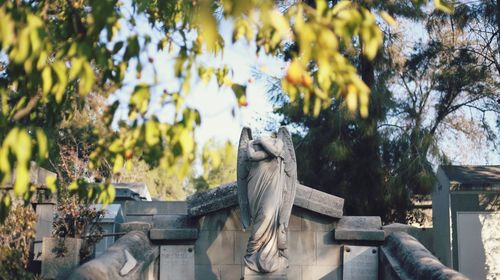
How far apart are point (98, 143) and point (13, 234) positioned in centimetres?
551

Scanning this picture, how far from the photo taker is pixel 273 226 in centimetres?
1090

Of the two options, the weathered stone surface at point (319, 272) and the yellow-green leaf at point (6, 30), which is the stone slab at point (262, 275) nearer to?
the weathered stone surface at point (319, 272)

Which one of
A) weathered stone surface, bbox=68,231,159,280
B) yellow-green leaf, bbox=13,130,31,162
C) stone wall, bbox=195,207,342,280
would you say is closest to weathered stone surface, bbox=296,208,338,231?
stone wall, bbox=195,207,342,280

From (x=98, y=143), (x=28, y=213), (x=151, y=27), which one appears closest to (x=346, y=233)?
(x=28, y=213)

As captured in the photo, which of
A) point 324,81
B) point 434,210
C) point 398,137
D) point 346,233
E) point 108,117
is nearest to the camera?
point 324,81

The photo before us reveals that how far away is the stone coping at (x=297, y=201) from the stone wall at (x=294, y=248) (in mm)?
166

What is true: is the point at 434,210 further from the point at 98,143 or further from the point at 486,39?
the point at 98,143

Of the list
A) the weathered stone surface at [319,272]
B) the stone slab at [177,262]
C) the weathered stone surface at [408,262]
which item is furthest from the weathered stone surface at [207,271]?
the weathered stone surface at [408,262]

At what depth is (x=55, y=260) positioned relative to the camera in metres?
9.99

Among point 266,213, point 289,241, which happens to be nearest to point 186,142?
point 266,213

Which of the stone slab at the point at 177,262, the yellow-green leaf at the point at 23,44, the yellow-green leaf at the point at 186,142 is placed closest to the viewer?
the yellow-green leaf at the point at 23,44

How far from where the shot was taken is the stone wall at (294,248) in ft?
41.1

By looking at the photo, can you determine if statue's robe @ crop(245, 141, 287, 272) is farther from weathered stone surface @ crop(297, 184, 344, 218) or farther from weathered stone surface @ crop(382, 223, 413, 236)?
weathered stone surface @ crop(382, 223, 413, 236)

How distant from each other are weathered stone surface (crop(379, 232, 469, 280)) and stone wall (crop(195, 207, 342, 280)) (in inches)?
32.0
